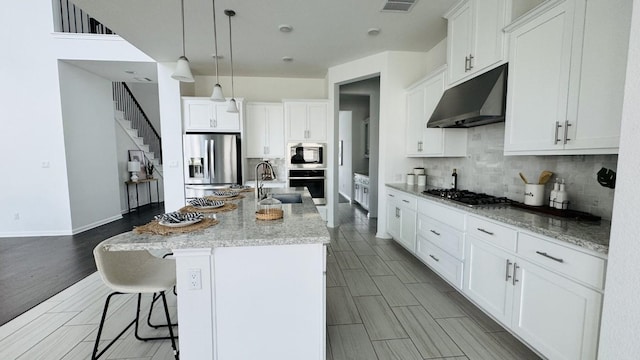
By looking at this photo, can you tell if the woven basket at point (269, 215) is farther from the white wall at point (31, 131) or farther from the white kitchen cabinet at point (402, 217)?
the white wall at point (31, 131)

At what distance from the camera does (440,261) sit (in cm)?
277

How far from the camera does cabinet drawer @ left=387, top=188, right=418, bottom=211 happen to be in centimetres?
333

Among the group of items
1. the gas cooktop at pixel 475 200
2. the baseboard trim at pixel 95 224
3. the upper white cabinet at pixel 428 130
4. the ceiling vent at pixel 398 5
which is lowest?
the baseboard trim at pixel 95 224

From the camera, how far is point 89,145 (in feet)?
16.7

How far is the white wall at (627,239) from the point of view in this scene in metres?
1.08

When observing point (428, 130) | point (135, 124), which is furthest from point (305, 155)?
point (135, 124)

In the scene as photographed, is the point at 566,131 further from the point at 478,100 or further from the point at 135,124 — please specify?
the point at 135,124

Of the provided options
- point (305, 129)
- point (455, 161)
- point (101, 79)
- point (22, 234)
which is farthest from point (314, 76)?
point (22, 234)

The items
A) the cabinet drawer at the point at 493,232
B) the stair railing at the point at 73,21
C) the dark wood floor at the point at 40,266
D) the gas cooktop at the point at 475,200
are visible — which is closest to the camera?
the cabinet drawer at the point at 493,232

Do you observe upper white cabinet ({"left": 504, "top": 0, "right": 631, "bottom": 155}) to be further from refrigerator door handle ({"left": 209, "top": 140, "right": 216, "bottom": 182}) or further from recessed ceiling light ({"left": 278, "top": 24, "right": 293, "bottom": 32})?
refrigerator door handle ({"left": 209, "top": 140, "right": 216, "bottom": 182})

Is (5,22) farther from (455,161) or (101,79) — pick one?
(455,161)

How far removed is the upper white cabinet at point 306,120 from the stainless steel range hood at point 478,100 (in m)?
2.49

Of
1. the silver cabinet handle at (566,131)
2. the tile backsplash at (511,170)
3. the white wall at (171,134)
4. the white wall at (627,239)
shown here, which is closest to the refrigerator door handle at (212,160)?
the white wall at (171,134)

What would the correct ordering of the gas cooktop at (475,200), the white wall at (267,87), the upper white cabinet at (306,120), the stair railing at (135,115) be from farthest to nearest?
the stair railing at (135,115) < the white wall at (267,87) < the upper white cabinet at (306,120) < the gas cooktop at (475,200)
